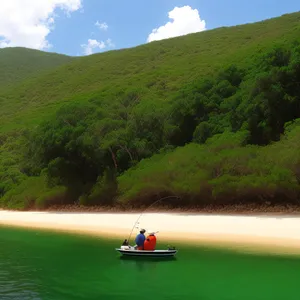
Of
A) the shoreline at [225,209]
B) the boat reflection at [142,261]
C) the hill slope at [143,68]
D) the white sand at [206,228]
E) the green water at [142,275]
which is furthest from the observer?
the hill slope at [143,68]

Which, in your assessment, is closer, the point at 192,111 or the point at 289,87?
the point at 289,87

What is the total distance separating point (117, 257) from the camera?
→ 64.8 ft

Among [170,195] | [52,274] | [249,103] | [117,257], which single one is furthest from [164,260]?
[249,103]

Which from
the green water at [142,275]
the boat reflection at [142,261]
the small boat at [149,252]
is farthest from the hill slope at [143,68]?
the boat reflection at [142,261]

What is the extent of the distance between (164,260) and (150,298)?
6170mm

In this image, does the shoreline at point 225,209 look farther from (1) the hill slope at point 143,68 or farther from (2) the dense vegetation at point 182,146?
(1) the hill slope at point 143,68

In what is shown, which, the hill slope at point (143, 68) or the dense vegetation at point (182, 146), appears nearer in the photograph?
the dense vegetation at point (182, 146)

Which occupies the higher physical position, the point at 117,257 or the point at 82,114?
the point at 82,114

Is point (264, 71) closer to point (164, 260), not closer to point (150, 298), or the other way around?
point (164, 260)

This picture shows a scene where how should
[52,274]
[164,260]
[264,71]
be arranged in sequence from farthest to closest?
1. [264,71]
2. [164,260]
3. [52,274]

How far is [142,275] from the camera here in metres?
16.3

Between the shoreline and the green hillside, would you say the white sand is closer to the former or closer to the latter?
the shoreline

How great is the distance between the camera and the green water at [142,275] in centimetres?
1341

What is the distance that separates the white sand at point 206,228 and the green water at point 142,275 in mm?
2976
